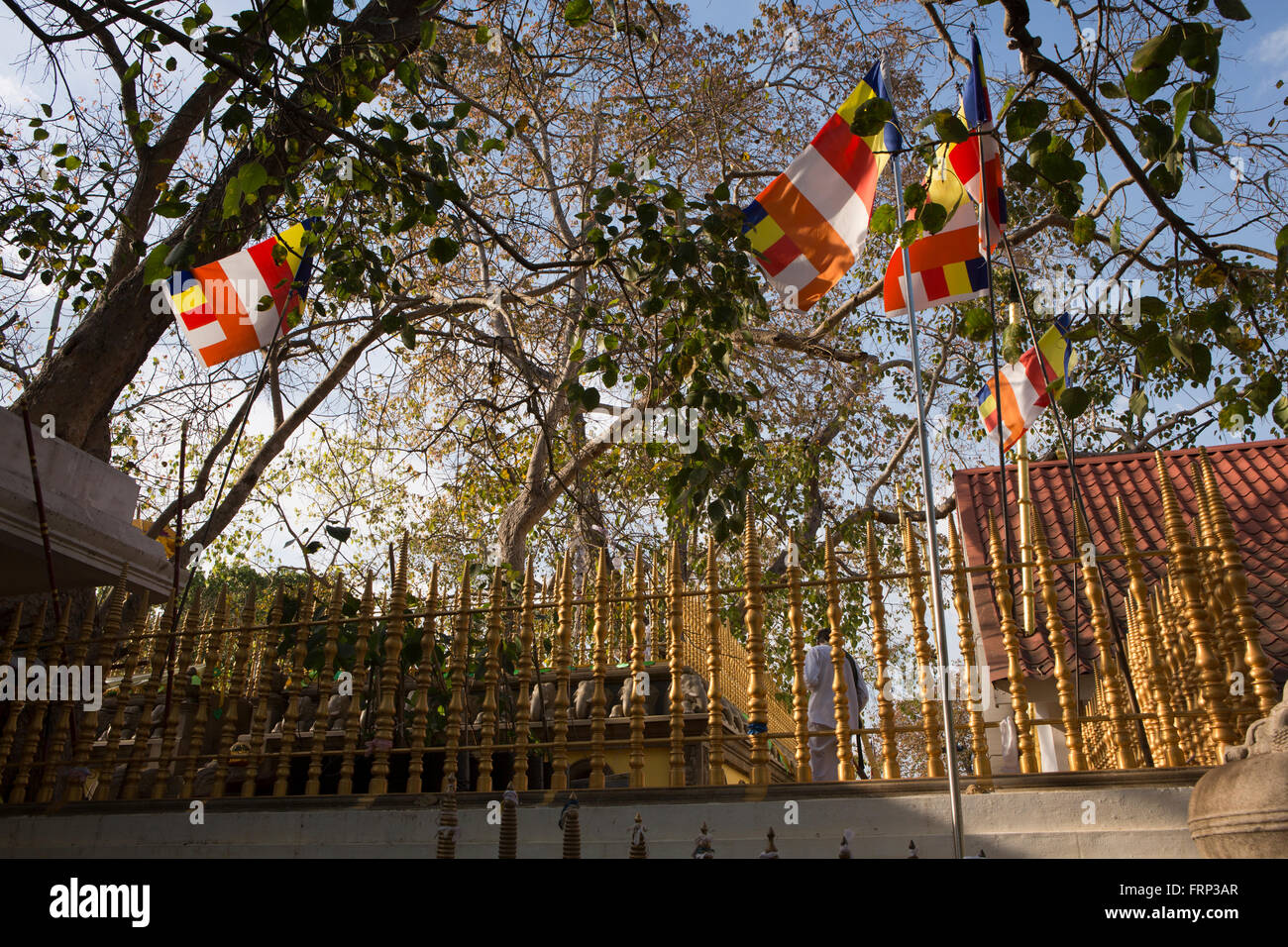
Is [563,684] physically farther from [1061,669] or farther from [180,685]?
[180,685]

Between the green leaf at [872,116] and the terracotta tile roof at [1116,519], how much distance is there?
560 centimetres

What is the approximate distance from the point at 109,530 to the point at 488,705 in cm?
237

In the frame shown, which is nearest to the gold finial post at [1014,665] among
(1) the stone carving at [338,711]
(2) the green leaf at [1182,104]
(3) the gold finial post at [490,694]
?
(2) the green leaf at [1182,104]

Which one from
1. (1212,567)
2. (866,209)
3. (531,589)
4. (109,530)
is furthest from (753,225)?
(109,530)

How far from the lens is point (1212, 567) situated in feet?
13.0

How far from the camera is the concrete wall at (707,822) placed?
3.54m

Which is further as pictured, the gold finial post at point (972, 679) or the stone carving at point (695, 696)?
the stone carving at point (695, 696)

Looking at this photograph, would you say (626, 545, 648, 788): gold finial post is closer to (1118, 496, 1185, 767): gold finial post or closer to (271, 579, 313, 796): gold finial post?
(271, 579, 313, 796): gold finial post

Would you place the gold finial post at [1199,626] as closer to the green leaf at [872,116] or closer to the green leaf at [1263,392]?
the green leaf at [1263,392]

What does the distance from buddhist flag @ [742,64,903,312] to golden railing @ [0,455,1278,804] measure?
1.58m

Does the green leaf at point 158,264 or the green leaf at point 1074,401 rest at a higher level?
the green leaf at point 158,264
